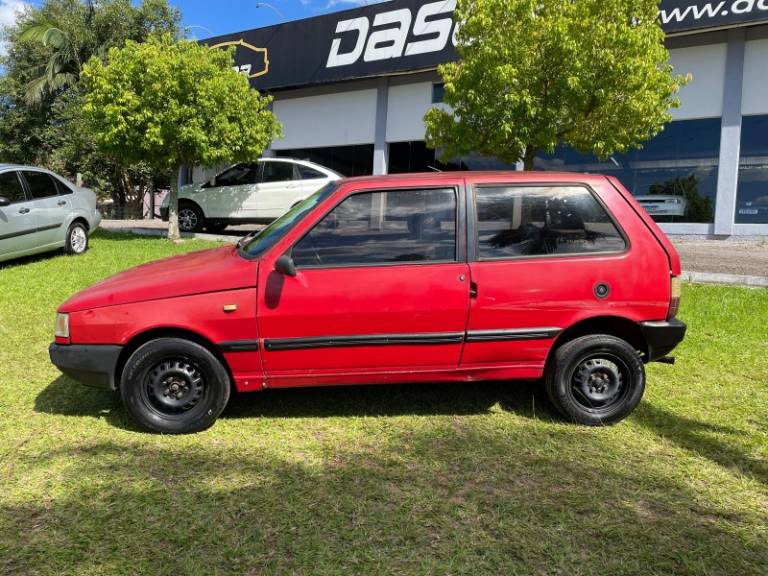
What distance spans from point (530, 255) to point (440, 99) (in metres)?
14.9

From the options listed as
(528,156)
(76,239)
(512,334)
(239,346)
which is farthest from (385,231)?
(76,239)

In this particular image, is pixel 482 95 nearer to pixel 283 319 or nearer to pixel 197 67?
pixel 197 67

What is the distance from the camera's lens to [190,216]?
498 inches

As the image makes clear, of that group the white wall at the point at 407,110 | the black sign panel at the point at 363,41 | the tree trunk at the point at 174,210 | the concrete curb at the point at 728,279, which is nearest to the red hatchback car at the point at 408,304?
the concrete curb at the point at 728,279

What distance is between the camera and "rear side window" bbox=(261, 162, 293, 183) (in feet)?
40.3

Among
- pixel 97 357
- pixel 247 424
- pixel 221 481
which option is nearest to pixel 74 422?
pixel 97 357

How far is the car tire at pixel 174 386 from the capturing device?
346 centimetres

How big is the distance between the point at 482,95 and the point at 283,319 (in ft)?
23.9

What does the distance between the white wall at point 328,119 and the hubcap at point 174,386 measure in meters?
16.4

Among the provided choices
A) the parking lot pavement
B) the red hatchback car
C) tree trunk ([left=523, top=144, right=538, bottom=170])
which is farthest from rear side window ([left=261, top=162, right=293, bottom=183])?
the red hatchback car

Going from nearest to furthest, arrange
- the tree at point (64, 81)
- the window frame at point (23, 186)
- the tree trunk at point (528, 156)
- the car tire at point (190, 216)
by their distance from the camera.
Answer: the window frame at point (23, 186), the tree trunk at point (528, 156), the car tire at point (190, 216), the tree at point (64, 81)

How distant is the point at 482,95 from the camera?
945 cm

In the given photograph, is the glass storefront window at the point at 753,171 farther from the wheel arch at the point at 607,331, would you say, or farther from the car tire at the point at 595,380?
the car tire at the point at 595,380

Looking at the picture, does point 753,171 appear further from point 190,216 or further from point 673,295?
point 190,216
